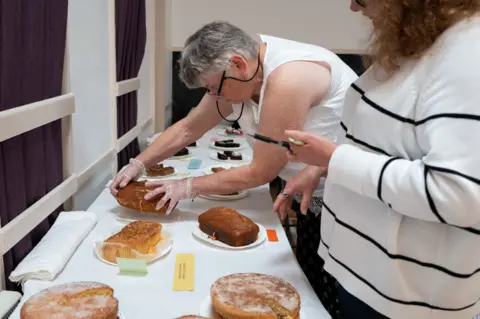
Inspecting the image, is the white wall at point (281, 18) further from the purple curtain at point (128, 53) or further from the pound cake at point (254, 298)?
the pound cake at point (254, 298)

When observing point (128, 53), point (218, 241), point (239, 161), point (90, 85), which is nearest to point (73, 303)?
point (218, 241)

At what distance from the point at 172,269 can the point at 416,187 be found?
0.65 m

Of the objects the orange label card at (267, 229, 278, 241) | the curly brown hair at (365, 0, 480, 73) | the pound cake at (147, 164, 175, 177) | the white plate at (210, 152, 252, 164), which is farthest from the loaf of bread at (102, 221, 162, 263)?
the white plate at (210, 152, 252, 164)

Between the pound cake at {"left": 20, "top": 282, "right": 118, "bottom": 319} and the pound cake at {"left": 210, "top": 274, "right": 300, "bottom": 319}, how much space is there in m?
0.22

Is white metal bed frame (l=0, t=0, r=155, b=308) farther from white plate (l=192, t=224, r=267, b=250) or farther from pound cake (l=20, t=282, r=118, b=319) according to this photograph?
white plate (l=192, t=224, r=267, b=250)

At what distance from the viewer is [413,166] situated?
750mm

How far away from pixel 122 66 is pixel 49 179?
104 centimetres

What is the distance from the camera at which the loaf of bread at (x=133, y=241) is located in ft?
3.77

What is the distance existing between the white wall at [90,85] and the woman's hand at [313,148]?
114cm

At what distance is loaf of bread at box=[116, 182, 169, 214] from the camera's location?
142cm

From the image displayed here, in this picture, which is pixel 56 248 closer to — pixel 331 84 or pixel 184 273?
pixel 184 273

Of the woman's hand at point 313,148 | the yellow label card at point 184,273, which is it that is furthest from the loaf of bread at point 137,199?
the woman's hand at point 313,148

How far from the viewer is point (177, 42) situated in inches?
148

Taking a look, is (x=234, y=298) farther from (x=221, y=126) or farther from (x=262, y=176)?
(x=221, y=126)
